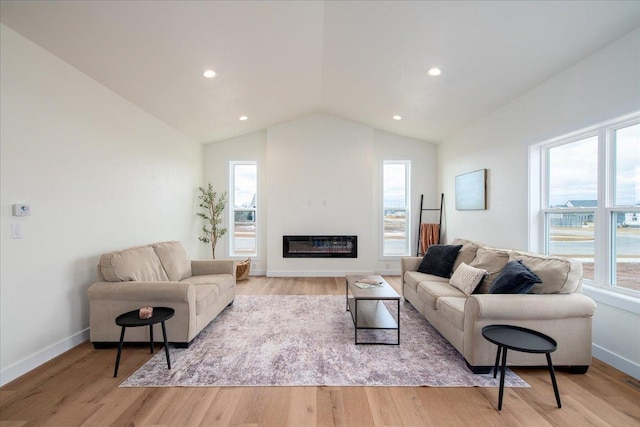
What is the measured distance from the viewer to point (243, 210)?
6266mm

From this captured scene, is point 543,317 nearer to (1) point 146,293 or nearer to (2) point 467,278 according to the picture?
(2) point 467,278

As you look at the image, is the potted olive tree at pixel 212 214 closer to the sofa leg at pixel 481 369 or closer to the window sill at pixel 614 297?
the sofa leg at pixel 481 369

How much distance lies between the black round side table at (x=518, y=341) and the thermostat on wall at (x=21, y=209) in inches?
145

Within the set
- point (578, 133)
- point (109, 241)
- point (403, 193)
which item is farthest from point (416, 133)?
point (109, 241)

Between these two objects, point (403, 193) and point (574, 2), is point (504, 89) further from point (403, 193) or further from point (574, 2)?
point (403, 193)

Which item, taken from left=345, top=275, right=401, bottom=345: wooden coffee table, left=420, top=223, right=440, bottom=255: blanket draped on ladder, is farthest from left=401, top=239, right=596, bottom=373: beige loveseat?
left=420, top=223, right=440, bottom=255: blanket draped on ladder

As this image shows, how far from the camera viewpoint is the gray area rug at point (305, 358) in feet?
7.61

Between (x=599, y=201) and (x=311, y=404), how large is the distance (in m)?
3.01

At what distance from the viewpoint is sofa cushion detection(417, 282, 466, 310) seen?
10.3 ft

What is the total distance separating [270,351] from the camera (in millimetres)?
2793

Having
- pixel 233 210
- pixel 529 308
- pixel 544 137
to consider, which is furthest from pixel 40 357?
pixel 544 137

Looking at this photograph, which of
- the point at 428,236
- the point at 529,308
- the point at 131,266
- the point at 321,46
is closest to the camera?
the point at 529,308

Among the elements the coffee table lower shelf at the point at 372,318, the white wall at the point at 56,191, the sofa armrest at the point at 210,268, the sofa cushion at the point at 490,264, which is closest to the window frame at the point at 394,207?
the coffee table lower shelf at the point at 372,318

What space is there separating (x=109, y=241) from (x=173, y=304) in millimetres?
1291
